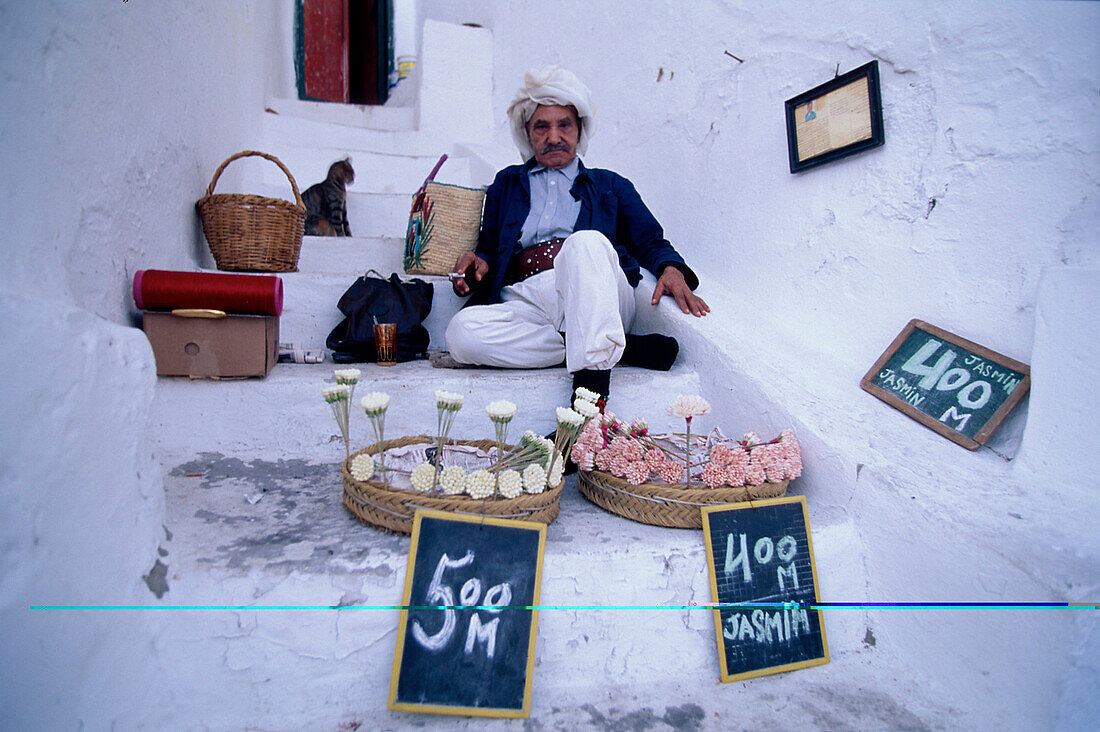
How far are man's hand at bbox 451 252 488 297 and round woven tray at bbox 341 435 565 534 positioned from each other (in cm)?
117

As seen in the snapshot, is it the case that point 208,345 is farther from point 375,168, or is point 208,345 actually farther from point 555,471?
point 375,168

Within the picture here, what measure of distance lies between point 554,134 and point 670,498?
1737 millimetres

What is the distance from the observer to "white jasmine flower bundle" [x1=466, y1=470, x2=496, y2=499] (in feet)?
3.88

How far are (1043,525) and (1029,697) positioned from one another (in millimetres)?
328

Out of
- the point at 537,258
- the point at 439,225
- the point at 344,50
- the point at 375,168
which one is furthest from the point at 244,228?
the point at 344,50

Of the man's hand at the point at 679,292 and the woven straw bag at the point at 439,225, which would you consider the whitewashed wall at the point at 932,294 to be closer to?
the man's hand at the point at 679,292

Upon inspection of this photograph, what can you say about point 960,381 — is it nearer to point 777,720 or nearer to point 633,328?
point 777,720

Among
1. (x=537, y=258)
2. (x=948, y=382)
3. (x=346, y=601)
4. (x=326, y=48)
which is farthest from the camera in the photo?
(x=326, y=48)

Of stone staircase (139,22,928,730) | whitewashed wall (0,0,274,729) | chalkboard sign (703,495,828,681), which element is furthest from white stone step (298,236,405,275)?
chalkboard sign (703,495,828,681)

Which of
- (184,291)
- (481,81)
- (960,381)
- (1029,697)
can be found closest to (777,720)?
(1029,697)

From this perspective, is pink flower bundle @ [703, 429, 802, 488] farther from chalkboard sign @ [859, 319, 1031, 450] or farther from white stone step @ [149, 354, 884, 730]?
chalkboard sign @ [859, 319, 1031, 450]

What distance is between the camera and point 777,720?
1.11m

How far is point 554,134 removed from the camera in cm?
243

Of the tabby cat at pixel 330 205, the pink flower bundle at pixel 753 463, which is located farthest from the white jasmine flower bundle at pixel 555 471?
the tabby cat at pixel 330 205
